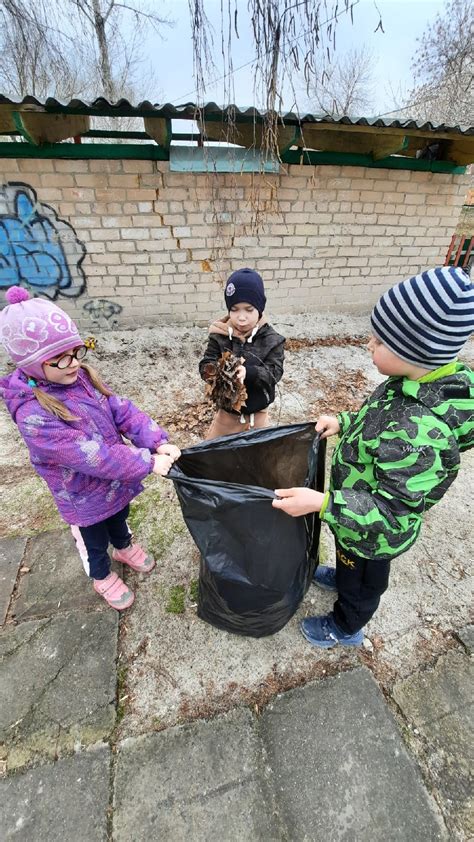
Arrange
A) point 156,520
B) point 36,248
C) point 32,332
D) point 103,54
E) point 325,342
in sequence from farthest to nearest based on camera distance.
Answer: point 103,54
point 325,342
point 36,248
point 156,520
point 32,332

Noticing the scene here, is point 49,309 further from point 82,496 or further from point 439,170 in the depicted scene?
point 439,170

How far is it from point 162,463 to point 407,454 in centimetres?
85

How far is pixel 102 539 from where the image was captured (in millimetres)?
1824

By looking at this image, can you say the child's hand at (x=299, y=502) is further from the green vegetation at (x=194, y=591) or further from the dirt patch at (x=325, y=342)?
the dirt patch at (x=325, y=342)

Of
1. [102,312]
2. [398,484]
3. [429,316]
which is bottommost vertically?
[102,312]

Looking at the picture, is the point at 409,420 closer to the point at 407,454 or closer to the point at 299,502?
the point at 407,454

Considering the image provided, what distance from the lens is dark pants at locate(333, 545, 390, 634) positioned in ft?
4.73

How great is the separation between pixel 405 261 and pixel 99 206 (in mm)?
4271

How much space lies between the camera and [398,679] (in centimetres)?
167

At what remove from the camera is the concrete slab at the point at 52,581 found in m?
1.95

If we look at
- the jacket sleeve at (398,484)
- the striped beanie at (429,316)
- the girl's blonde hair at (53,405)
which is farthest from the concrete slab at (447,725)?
the girl's blonde hair at (53,405)

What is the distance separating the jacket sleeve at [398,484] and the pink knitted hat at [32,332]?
1.07 meters

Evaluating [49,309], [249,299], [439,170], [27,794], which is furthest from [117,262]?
[27,794]

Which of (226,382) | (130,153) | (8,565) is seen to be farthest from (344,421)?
(130,153)
